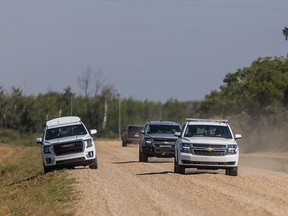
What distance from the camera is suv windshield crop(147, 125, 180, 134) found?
122ft

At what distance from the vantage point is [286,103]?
65.4 meters

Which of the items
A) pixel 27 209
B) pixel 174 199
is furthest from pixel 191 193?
pixel 27 209

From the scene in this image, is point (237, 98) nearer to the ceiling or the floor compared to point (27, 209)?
nearer to the ceiling

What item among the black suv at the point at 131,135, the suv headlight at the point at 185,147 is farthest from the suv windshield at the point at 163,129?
the black suv at the point at 131,135

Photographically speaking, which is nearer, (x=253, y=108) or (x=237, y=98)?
(x=253, y=108)

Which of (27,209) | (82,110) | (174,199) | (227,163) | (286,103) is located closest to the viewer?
(174,199)

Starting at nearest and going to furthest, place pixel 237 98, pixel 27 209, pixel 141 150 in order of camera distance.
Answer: pixel 27 209, pixel 141 150, pixel 237 98

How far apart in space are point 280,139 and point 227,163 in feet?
98.8

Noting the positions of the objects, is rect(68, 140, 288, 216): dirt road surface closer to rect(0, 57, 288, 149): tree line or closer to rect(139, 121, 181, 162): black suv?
rect(139, 121, 181, 162): black suv

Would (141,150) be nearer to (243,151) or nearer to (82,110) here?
(243,151)

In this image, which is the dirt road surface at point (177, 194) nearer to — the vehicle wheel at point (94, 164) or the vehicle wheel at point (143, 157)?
the vehicle wheel at point (94, 164)

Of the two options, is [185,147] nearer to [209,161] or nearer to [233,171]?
[209,161]

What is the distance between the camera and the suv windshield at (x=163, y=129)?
3728 cm

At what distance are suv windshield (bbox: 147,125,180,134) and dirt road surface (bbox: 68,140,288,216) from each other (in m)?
9.31
